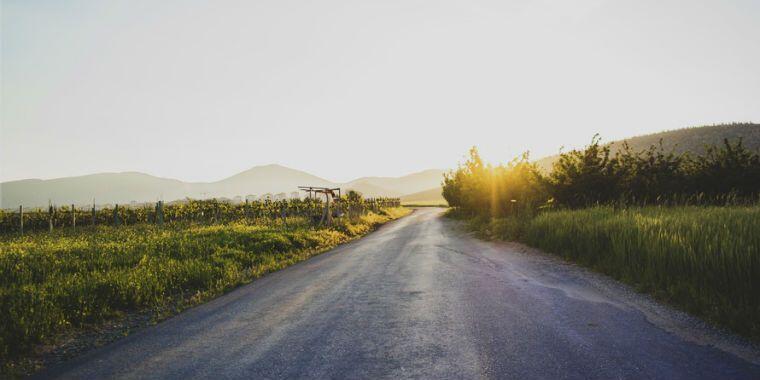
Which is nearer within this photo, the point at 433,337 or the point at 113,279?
the point at 433,337

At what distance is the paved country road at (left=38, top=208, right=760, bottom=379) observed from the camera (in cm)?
389

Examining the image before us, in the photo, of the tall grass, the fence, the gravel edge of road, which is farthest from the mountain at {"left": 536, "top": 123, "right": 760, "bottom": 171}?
the gravel edge of road

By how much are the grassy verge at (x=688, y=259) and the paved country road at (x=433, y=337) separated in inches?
17.2

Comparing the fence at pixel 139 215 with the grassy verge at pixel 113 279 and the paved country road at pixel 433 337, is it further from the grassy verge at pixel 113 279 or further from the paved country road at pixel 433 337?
the paved country road at pixel 433 337

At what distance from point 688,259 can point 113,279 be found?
11.5 meters

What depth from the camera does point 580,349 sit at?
427cm

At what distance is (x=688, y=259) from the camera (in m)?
6.76

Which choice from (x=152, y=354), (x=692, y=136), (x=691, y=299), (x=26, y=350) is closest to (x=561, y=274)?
(x=691, y=299)

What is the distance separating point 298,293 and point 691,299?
677 centimetres

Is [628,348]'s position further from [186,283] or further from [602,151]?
[602,151]

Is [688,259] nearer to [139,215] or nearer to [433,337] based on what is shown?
[433,337]

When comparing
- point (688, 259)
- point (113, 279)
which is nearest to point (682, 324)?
point (688, 259)

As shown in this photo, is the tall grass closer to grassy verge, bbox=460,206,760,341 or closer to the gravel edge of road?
the gravel edge of road

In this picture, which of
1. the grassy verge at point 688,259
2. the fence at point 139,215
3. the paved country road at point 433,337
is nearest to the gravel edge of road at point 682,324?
the paved country road at point 433,337
